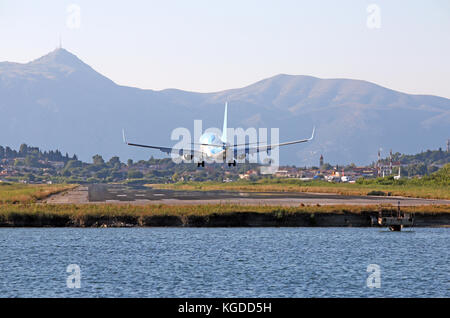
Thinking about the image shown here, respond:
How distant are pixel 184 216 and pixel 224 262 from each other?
23.2m

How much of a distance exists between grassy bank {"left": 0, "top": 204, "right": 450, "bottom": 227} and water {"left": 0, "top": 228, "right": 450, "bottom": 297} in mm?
1684

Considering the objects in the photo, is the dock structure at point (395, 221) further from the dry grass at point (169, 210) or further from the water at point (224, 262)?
the dry grass at point (169, 210)

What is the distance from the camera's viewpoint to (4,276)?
6150 centimetres

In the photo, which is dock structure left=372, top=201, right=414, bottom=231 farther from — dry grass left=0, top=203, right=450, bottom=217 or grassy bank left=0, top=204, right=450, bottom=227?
dry grass left=0, top=203, right=450, bottom=217

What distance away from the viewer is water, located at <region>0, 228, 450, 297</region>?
56438 millimetres

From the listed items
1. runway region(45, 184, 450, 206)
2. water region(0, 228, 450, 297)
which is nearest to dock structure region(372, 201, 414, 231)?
water region(0, 228, 450, 297)

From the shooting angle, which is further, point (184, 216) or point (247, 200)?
point (247, 200)

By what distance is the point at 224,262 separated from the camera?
70.2 m

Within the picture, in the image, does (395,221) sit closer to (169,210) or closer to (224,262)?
(169,210)

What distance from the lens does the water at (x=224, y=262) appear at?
56.4 meters

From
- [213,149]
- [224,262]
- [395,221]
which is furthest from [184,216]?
[213,149]
